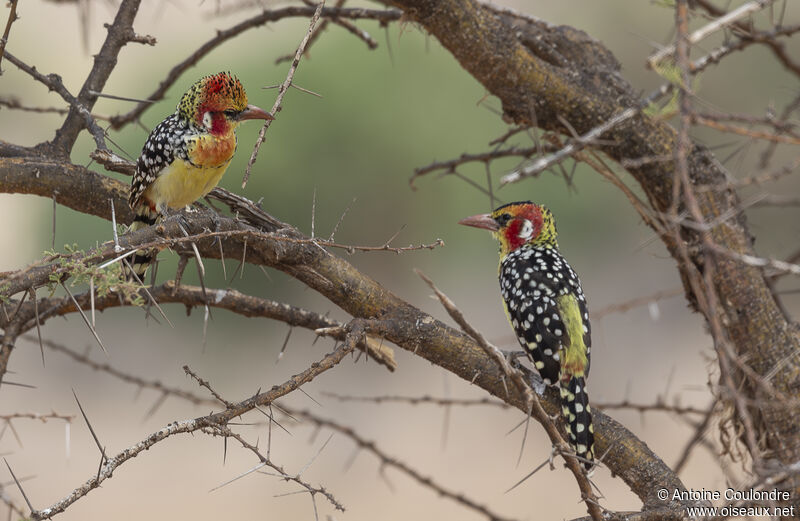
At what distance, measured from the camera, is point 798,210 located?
32.7 feet

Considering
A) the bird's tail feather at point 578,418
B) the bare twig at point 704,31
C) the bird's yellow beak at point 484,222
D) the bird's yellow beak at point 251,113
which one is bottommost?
the bird's tail feather at point 578,418

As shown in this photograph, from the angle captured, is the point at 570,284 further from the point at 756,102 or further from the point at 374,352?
the point at 756,102

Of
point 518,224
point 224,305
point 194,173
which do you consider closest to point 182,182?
point 194,173

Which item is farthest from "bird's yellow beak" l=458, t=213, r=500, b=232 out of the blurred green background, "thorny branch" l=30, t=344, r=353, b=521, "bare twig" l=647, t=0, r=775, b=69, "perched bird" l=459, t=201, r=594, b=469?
the blurred green background

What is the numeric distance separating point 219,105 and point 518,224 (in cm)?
128

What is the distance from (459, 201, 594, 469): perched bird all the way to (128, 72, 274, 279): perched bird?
103cm

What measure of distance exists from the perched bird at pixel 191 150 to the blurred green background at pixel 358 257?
253 inches

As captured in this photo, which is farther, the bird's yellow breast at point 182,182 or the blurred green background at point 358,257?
the blurred green background at point 358,257

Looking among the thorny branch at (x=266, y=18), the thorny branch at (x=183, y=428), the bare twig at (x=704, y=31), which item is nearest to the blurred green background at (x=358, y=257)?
the thorny branch at (x=266, y=18)

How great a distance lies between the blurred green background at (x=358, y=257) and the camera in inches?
374

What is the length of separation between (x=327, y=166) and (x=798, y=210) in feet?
20.1

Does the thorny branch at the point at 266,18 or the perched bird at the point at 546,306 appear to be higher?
the thorny branch at the point at 266,18

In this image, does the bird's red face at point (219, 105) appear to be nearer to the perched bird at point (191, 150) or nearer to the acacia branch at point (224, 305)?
the perched bird at point (191, 150)

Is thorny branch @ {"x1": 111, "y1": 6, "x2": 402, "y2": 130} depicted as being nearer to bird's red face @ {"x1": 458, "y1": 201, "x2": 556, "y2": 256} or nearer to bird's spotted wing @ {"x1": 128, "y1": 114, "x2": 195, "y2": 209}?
bird's spotted wing @ {"x1": 128, "y1": 114, "x2": 195, "y2": 209}
